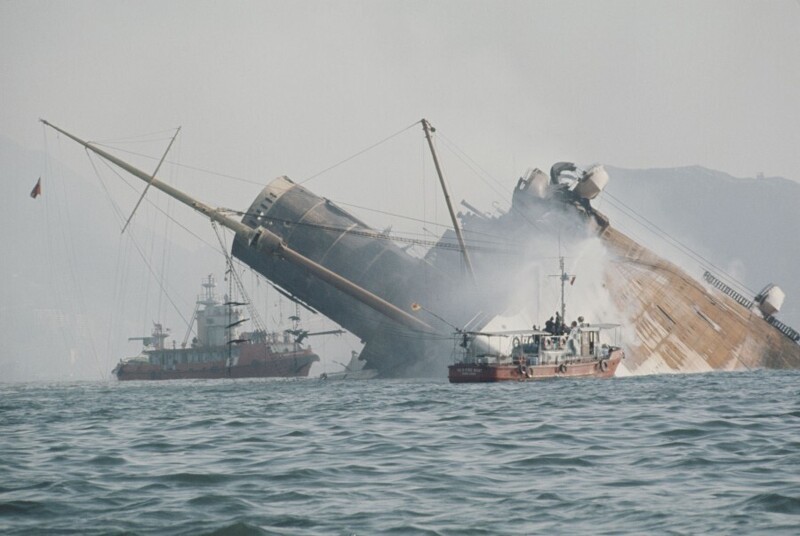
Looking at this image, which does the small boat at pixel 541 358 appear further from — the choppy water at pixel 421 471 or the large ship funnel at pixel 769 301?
the large ship funnel at pixel 769 301

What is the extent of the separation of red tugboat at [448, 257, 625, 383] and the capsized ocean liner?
259 inches

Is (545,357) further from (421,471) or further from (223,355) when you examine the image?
(223,355)

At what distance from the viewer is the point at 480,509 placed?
17.8 m

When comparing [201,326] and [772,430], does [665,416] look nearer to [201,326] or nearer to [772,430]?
[772,430]

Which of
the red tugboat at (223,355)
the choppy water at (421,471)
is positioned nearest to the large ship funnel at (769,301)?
the red tugboat at (223,355)

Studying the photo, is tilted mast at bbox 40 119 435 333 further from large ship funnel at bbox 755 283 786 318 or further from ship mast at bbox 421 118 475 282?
large ship funnel at bbox 755 283 786 318

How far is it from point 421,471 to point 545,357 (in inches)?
1585

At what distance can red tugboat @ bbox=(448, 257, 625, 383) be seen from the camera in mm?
59000

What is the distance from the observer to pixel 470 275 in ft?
257

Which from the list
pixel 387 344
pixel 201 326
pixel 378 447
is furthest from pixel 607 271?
pixel 201 326

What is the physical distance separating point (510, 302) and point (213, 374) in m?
64.9

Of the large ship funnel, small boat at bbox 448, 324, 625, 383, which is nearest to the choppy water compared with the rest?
small boat at bbox 448, 324, 625, 383

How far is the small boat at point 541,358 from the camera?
2322 inches

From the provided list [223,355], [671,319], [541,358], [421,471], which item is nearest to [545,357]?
[541,358]
